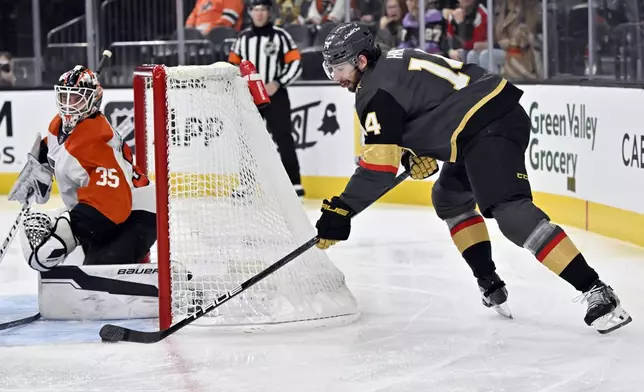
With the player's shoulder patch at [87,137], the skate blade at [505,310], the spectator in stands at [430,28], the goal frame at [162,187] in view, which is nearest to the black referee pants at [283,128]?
the spectator in stands at [430,28]

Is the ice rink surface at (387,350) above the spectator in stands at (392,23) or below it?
below

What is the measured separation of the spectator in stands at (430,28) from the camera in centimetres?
757

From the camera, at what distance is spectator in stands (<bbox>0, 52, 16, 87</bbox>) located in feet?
27.8

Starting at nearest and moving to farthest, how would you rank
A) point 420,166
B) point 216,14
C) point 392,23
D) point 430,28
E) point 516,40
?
point 420,166, point 516,40, point 430,28, point 392,23, point 216,14

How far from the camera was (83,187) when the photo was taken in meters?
4.15

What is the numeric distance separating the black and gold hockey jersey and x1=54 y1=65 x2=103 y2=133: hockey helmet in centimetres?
102

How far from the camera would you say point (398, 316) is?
4133mm

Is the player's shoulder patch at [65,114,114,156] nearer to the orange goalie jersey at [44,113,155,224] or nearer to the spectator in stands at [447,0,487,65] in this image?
the orange goalie jersey at [44,113,155,224]

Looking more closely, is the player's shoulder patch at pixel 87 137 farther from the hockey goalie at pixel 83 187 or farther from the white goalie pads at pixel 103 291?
the white goalie pads at pixel 103 291

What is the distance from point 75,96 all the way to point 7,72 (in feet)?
15.2

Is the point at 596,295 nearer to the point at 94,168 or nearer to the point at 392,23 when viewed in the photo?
the point at 94,168

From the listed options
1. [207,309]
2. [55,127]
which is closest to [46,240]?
[55,127]

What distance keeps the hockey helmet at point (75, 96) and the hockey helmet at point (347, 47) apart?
94cm

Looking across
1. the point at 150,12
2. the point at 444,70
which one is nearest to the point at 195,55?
the point at 150,12
